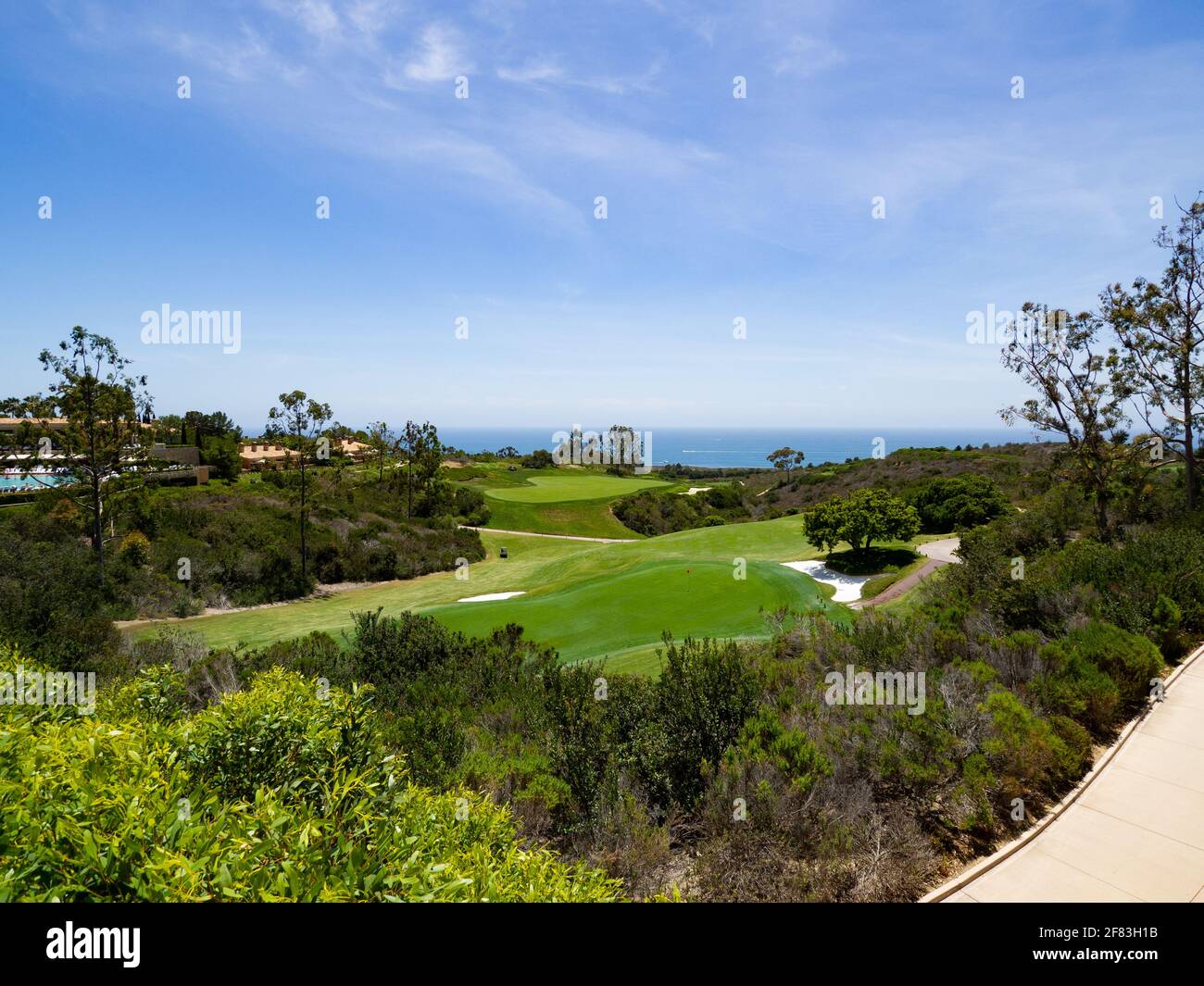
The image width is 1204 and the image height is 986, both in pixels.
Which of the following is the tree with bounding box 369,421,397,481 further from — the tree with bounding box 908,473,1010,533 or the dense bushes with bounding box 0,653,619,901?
the dense bushes with bounding box 0,653,619,901

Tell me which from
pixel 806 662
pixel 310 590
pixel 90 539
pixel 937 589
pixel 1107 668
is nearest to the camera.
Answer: pixel 1107 668

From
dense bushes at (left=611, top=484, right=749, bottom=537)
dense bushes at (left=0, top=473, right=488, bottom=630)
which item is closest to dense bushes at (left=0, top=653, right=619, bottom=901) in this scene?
dense bushes at (left=0, top=473, right=488, bottom=630)

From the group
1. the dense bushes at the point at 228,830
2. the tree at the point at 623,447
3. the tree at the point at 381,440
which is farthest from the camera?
the tree at the point at 623,447

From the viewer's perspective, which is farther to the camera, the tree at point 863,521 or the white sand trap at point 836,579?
the tree at point 863,521

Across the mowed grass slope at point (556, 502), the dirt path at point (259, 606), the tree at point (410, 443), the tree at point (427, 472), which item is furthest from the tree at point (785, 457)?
the dirt path at point (259, 606)

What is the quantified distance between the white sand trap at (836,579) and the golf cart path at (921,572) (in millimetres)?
1314

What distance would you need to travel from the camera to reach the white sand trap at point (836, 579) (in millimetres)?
23203

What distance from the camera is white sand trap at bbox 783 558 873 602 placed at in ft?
76.1

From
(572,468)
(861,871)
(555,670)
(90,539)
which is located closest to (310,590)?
(90,539)

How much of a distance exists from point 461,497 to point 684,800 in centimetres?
4835

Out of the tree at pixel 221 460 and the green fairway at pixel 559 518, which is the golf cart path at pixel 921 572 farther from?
the tree at pixel 221 460

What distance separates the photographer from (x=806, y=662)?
9.55 m

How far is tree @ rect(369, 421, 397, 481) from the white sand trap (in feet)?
111
